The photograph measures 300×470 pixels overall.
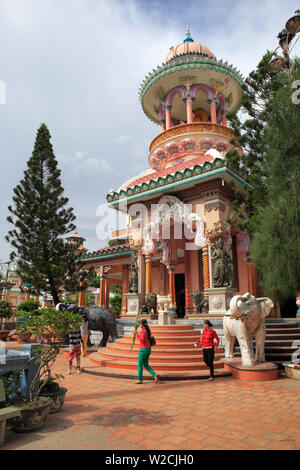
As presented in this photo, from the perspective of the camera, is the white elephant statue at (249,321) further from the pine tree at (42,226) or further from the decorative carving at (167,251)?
the pine tree at (42,226)

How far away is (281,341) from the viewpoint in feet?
27.1

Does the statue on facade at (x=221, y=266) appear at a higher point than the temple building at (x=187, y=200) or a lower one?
lower

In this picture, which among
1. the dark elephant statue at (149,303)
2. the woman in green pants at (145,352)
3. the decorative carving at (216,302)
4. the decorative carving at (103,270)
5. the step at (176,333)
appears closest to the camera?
the woman in green pants at (145,352)

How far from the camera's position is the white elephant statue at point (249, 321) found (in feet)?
22.1

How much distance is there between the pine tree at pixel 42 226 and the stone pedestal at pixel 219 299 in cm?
781

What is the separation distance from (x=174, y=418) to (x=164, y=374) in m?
2.68

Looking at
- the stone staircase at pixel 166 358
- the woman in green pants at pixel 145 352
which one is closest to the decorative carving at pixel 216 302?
the stone staircase at pixel 166 358

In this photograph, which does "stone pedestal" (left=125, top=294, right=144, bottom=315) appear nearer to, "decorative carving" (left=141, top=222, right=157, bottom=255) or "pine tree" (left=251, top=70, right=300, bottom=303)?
"decorative carving" (left=141, top=222, right=157, bottom=255)

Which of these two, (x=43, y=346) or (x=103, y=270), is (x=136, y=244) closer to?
(x=103, y=270)

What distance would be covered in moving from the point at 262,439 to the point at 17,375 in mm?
3247

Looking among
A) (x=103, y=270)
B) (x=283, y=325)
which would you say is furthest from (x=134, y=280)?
(x=103, y=270)

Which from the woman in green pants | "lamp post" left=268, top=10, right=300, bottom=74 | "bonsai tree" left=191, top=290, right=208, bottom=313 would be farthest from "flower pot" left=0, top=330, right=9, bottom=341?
"lamp post" left=268, top=10, right=300, bottom=74
